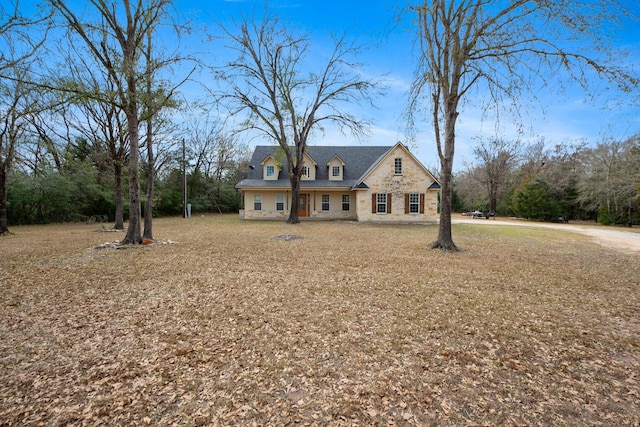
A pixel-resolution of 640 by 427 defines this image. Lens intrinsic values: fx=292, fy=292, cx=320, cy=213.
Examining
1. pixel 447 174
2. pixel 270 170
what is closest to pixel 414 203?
pixel 270 170

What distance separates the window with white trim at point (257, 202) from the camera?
2312 cm

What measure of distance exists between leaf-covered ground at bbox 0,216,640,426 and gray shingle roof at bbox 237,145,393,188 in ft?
52.6

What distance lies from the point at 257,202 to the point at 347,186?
723 cm

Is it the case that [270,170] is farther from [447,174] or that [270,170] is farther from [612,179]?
[612,179]

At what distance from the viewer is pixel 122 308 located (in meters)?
4.60

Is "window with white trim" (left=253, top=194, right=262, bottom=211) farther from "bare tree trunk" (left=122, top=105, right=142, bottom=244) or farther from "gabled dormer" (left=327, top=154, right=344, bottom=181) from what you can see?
"bare tree trunk" (left=122, top=105, right=142, bottom=244)

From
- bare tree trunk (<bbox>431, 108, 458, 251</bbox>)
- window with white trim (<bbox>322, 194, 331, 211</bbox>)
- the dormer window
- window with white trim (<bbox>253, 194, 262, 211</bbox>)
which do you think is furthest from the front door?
bare tree trunk (<bbox>431, 108, 458, 251</bbox>)

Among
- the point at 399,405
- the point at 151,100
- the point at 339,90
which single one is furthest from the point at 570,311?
the point at 339,90

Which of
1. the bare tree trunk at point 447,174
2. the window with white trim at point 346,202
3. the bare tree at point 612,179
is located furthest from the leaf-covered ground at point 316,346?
the bare tree at point 612,179

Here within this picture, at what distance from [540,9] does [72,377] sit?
12416 millimetres

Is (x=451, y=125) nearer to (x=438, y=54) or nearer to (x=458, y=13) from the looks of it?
(x=438, y=54)

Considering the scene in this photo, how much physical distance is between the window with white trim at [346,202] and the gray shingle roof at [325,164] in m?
1.16

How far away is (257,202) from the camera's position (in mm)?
23188

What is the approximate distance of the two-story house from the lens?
20516 millimetres
